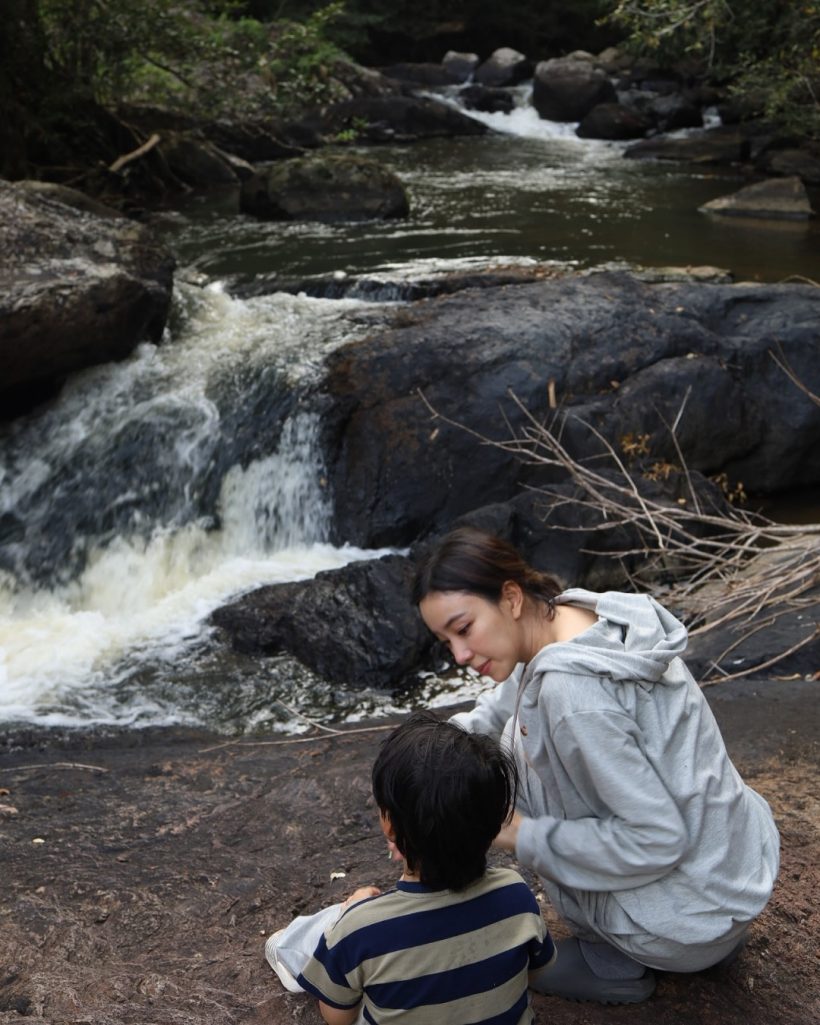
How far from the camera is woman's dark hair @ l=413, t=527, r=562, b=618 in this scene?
2182 mm

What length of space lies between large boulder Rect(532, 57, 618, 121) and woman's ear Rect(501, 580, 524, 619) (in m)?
20.5

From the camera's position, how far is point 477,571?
2.18 metres

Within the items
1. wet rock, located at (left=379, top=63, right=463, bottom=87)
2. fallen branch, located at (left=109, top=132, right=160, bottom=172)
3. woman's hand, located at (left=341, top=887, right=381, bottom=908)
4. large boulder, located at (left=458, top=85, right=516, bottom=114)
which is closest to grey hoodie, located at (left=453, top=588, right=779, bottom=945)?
woman's hand, located at (left=341, top=887, right=381, bottom=908)

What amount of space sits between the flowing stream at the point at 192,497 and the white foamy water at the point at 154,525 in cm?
1

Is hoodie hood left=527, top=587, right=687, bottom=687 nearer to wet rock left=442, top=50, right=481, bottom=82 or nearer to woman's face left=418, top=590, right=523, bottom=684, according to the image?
woman's face left=418, top=590, right=523, bottom=684

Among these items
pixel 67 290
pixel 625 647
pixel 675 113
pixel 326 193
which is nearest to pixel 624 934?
pixel 625 647

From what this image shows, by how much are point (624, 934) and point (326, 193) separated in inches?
437

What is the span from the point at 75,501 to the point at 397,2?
71.9ft

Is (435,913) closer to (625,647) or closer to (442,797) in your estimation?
(442,797)

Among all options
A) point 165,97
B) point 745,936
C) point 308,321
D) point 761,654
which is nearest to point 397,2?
point 165,97

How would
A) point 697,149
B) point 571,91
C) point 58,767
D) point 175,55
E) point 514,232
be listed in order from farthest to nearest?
1. point 571,91
2. point 697,149
3. point 514,232
4. point 175,55
5. point 58,767

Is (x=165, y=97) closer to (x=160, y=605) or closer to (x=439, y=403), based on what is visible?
(x=439, y=403)

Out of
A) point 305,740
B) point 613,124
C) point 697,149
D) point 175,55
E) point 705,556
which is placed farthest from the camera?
point 613,124

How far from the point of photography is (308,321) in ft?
27.0
